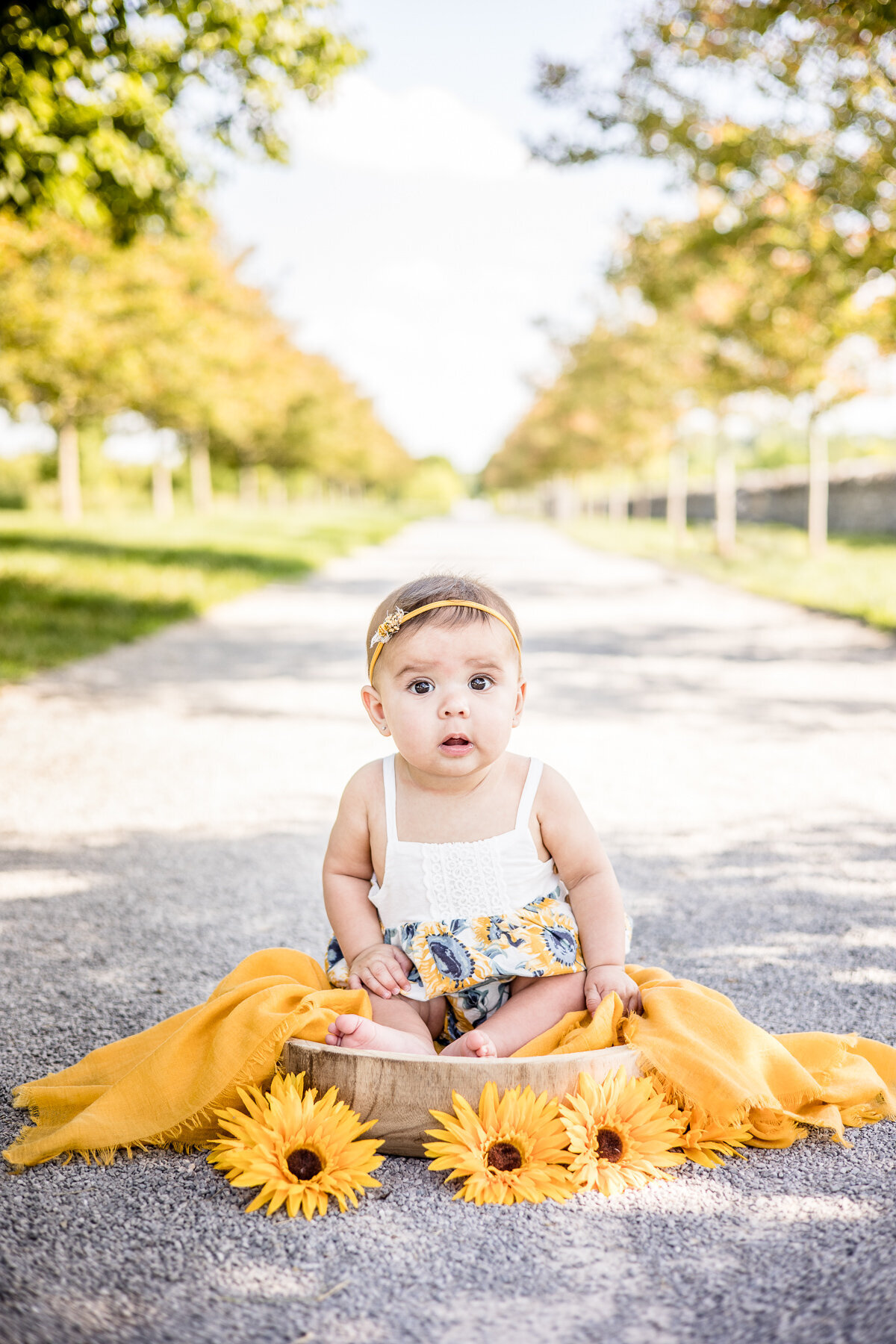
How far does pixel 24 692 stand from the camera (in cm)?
711

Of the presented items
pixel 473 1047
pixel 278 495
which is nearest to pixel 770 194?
pixel 473 1047

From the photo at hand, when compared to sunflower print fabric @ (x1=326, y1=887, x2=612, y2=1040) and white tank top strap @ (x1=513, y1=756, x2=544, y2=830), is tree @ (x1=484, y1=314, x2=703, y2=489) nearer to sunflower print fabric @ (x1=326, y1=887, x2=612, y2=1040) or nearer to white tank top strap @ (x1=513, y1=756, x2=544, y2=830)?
white tank top strap @ (x1=513, y1=756, x2=544, y2=830)

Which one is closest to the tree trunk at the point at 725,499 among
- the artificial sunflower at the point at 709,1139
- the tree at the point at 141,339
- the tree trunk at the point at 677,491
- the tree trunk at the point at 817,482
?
the tree trunk at the point at 817,482

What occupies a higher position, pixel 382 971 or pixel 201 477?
pixel 201 477

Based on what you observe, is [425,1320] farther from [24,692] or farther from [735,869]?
[24,692]

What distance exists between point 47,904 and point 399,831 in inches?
62.5

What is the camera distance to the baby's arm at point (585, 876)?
2.29 metres

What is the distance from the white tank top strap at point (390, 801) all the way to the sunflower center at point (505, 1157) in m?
0.68

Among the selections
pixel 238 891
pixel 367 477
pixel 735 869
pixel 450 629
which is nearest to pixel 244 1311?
pixel 450 629

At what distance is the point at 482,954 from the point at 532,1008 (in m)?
0.14

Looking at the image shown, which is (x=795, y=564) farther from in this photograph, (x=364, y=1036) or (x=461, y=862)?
(x=364, y=1036)

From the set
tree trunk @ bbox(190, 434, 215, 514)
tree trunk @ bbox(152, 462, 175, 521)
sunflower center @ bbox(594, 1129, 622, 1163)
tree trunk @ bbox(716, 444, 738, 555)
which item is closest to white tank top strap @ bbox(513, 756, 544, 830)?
sunflower center @ bbox(594, 1129, 622, 1163)

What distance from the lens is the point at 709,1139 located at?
6.69 feet

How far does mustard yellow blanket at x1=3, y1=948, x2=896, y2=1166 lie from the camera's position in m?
2.02
